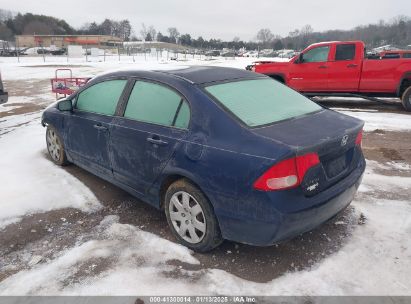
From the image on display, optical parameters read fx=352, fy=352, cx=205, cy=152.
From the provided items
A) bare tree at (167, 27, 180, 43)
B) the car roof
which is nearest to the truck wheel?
the car roof

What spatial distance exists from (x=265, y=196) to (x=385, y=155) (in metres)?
4.25

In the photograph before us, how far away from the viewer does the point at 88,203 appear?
428cm

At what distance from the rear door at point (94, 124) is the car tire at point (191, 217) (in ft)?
3.91

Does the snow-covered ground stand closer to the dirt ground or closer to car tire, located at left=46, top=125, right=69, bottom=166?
the dirt ground

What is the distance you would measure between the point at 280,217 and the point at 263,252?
0.78m

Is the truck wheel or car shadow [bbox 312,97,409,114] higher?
the truck wheel

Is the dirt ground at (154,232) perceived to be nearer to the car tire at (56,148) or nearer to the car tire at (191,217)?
the car tire at (191,217)

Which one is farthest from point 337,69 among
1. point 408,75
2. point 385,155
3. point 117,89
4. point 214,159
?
point 214,159

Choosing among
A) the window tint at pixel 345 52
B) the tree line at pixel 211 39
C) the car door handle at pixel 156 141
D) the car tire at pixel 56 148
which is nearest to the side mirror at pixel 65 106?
the car tire at pixel 56 148

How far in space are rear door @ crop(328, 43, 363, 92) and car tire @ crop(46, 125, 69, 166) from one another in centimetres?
791

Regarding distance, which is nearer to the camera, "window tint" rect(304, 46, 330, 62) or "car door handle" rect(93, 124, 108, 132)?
"car door handle" rect(93, 124, 108, 132)

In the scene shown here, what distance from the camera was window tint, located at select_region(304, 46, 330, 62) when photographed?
10.3m

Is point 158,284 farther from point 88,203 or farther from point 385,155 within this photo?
point 385,155

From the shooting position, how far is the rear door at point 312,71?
33.9ft
